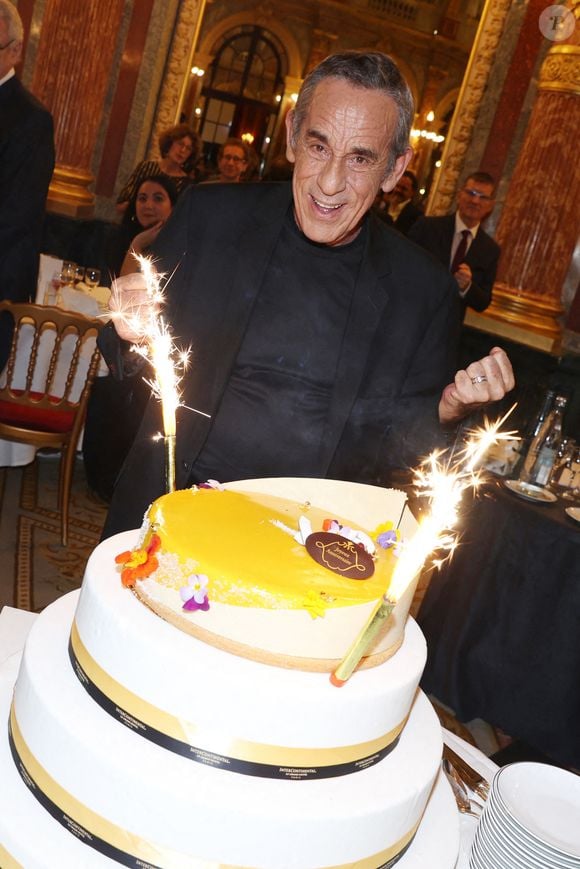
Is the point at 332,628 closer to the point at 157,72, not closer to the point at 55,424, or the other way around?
the point at 55,424

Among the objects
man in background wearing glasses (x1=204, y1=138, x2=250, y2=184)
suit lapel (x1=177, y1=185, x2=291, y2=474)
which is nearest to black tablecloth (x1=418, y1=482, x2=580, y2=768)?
suit lapel (x1=177, y1=185, x2=291, y2=474)

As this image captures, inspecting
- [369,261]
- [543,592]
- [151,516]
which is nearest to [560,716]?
[543,592]

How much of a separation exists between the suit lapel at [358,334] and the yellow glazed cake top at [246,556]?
25.0 inches

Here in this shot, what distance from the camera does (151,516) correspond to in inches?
47.3

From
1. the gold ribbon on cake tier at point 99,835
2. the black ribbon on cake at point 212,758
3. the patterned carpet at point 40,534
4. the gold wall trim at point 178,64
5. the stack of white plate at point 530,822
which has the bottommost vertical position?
the patterned carpet at point 40,534

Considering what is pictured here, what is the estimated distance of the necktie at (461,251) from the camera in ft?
22.0

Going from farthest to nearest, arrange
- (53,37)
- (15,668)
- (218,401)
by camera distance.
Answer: (53,37) < (218,401) < (15,668)

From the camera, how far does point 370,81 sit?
1.78m

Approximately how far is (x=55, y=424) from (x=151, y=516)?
3557mm

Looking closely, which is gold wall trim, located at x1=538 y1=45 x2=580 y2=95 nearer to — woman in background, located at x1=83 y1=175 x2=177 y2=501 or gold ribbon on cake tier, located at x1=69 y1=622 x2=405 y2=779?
woman in background, located at x1=83 y1=175 x2=177 y2=501

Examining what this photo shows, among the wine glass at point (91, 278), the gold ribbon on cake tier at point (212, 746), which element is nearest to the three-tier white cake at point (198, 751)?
the gold ribbon on cake tier at point (212, 746)

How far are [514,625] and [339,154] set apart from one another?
280 centimetres

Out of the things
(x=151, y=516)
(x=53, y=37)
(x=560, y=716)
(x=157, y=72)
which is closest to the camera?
(x=151, y=516)

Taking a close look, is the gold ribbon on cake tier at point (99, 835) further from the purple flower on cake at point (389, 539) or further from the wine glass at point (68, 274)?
the wine glass at point (68, 274)
